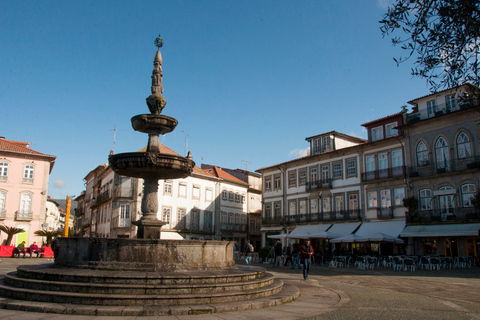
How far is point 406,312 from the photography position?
7.49 m

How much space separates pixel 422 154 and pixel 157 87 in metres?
22.8

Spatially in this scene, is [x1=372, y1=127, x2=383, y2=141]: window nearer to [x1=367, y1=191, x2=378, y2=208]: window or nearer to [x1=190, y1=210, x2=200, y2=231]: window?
[x1=367, y1=191, x2=378, y2=208]: window

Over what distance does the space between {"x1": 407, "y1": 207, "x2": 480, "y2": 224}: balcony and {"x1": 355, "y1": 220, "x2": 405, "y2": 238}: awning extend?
3.10ft

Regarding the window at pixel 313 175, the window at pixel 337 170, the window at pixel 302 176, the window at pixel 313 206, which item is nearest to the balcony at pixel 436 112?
the window at pixel 337 170

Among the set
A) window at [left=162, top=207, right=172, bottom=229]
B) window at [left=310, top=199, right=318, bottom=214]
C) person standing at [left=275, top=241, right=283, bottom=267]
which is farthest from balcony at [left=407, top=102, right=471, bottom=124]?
window at [left=162, top=207, right=172, bottom=229]

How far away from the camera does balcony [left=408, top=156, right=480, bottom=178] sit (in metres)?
25.5

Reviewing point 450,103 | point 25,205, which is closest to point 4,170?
point 25,205

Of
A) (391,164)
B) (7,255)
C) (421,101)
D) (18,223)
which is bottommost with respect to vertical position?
(7,255)

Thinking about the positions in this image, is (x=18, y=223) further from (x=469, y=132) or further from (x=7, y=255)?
(x=469, y=132)

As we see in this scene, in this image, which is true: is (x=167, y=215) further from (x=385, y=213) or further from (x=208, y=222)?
(x=385, y=213)

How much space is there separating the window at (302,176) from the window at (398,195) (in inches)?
385

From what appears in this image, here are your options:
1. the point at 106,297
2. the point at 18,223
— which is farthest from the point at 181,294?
the point at 18,223

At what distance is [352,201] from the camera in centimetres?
3306

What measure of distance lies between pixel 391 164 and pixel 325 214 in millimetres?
7450
